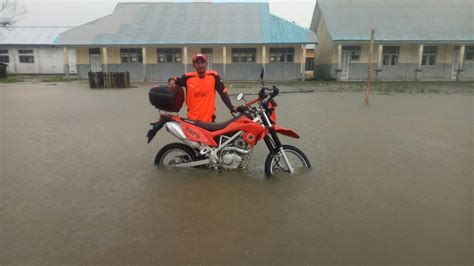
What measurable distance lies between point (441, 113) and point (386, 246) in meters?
9.36

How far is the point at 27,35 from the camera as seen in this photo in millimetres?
40406

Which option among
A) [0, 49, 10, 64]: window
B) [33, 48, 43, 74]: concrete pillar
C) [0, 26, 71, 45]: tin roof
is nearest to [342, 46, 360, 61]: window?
[0, 26, 71, 45]: tin roof

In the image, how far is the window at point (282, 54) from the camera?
29.2 meters

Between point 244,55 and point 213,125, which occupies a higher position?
point 244,55

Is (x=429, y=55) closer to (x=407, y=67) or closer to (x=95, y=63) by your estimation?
(x=407, y=67)

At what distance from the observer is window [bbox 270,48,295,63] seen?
2919 centimetres

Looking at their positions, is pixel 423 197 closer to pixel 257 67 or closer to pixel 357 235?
pixel 357 235

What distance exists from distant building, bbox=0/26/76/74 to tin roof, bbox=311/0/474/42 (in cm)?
2675

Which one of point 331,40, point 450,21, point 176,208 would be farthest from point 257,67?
point 176,208

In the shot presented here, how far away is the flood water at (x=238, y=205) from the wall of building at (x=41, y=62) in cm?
3527

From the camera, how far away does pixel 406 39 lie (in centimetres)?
2745

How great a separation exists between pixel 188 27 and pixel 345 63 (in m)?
12.9

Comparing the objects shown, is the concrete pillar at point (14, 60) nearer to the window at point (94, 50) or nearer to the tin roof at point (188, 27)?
the tin roof at point (188, 27)

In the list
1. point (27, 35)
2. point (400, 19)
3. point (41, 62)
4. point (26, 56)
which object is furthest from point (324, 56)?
point (27, 35)
